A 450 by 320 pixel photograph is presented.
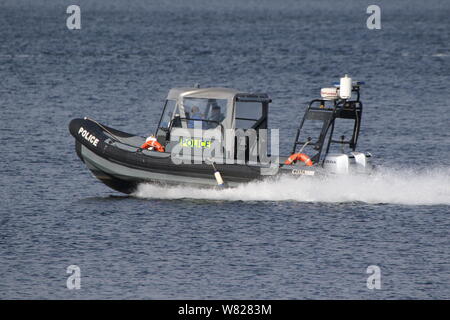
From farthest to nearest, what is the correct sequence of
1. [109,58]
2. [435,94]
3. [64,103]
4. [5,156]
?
[109,58] < [435,94] < [64,103] < [5,156]

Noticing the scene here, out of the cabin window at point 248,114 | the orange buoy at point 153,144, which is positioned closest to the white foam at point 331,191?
the orange buoy at point 153,144

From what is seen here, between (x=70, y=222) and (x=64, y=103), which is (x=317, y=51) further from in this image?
(x=70, y=222)

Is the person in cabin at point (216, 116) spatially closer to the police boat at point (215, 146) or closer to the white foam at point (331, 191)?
the police boat at point (215, 146)

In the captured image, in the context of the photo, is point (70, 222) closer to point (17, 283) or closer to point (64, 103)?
point (17, 283)

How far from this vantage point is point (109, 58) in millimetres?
53906

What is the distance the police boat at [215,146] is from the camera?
1894 cm

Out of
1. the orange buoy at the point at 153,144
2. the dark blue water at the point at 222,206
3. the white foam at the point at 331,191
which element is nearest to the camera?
the dark blue water at the point at 222,206

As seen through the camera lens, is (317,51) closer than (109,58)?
No

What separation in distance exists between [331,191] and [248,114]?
2.28 m

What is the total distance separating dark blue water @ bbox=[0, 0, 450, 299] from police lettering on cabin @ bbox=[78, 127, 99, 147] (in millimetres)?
1240

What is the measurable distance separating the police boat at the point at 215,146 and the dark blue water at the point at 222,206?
1.31 ft

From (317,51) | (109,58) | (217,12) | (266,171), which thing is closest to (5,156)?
(266,171)

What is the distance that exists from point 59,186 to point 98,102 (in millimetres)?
14516
